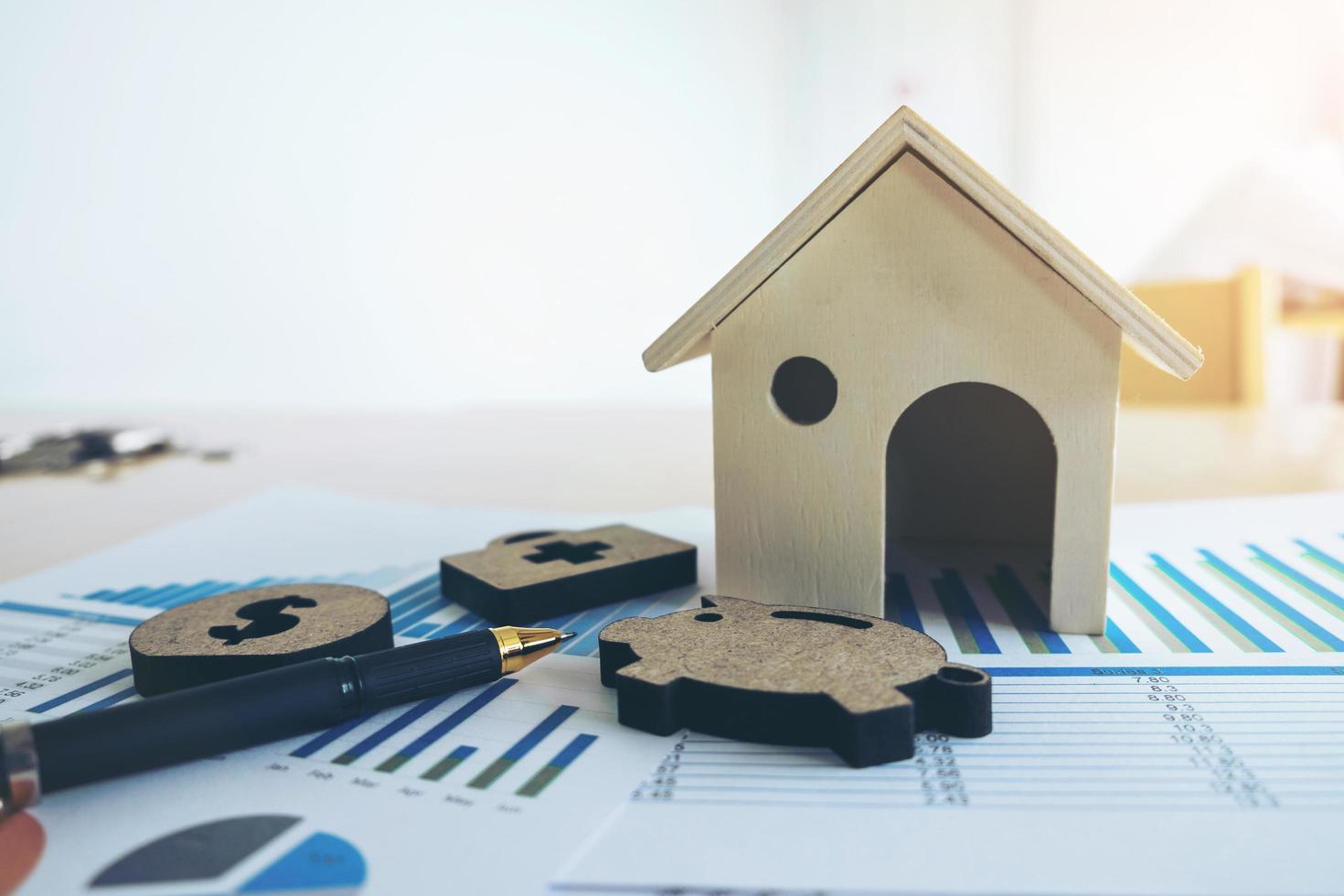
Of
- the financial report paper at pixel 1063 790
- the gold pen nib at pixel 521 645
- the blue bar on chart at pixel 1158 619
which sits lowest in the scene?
the blue bar on chart at pixel 1158 619

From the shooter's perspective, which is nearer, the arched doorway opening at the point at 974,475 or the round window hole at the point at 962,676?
the round window hole at the point at 962,676

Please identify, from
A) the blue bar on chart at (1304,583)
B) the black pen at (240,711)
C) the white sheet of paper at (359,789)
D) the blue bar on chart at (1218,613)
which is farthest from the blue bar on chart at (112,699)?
the blue bar on chart at (1304,583)

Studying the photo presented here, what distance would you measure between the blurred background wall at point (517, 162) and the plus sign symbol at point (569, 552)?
1806mm

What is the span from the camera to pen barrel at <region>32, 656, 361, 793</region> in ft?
1.66

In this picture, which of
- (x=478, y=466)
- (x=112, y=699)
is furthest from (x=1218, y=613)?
(x=478, y=466)

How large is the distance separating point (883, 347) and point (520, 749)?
1.34 feet

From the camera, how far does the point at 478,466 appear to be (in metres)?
1.66

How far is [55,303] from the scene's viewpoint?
85.7 inches

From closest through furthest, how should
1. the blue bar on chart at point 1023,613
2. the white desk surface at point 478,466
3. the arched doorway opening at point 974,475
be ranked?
the blue bar on chart at point 1023,613, the arched doorway opening at point 974,475, the white desk surface at point 478,466

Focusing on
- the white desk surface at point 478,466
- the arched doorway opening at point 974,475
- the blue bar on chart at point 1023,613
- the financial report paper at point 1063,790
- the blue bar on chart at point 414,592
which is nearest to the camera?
the financial report paper at point 1063,790

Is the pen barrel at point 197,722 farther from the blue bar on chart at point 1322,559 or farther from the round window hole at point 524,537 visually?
the blue bar on chart at point 1322,559

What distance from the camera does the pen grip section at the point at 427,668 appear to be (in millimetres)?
599

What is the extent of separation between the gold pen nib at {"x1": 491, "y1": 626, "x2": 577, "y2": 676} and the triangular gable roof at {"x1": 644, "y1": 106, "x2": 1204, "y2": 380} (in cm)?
32

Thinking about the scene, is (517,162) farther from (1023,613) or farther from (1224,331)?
(1023,613)
